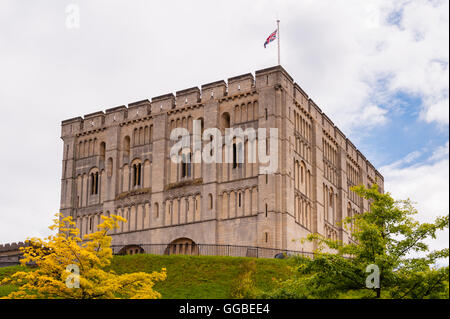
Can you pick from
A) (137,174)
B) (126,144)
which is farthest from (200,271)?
(126,144)

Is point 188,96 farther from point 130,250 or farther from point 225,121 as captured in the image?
point 130,250

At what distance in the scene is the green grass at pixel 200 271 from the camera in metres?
41.0

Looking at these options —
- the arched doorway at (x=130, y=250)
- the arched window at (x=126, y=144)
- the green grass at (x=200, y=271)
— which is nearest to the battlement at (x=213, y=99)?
the arched window at (x=126, y=144)

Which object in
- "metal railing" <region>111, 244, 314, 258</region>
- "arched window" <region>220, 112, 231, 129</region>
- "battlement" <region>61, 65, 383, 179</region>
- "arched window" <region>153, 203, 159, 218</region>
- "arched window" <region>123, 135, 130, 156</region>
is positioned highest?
"battlement" <region>61, 65, 383, 179</region>

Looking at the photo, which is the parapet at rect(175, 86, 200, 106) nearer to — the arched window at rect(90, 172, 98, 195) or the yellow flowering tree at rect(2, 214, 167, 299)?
the arched window at rect(90, 172, 98, 195)

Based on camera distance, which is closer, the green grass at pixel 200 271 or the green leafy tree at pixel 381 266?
the green leafy tree at pixel 381 266

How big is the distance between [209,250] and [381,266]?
30.8 meters

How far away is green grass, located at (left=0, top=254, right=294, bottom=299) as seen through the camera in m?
41.0

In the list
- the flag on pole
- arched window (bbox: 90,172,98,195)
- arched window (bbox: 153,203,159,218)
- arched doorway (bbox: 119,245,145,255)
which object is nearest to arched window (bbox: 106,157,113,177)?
arched window (bbox: 90,172,98,195)

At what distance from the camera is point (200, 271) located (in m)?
45.1

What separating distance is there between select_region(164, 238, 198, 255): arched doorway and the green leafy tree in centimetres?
2943

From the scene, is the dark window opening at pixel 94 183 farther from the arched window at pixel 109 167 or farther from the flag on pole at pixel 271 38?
the flag on pole at pixel 271 38
